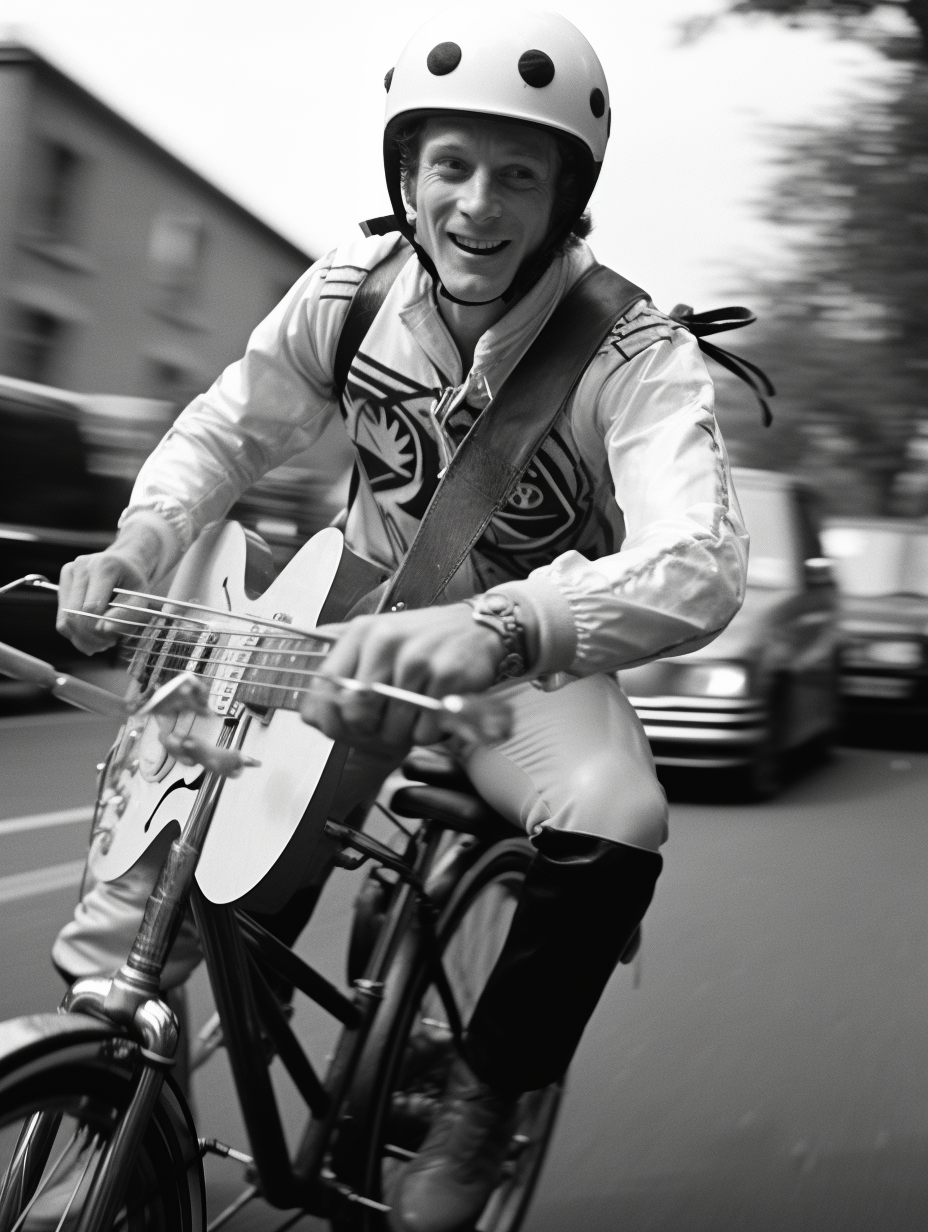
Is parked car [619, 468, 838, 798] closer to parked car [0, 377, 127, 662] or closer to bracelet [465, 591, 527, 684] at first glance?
parked car [0, 377, 127, 662]

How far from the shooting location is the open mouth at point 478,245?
2.64 m

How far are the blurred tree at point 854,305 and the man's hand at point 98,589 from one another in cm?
1844

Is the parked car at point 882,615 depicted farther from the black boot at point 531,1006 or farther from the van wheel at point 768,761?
the black boot at point 531,1006

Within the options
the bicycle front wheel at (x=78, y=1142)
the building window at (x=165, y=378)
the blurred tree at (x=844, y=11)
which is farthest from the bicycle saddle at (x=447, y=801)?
the building window at (x=165, y=378)

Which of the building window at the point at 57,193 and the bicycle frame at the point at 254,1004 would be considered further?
the building window at the point at 57,193

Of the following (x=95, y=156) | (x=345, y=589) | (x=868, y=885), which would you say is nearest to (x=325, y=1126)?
(x=345, y=589)

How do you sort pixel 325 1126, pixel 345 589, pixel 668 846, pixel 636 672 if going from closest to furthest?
1. pixel 345 589
2. pixel 325 1126
3. pixel 668 846
4. pixel 636 672

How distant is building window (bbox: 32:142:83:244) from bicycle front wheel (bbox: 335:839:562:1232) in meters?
25.4

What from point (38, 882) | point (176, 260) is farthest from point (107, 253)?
point (38, 882)

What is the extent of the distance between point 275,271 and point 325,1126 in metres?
35.1

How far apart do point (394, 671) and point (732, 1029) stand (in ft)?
12.1

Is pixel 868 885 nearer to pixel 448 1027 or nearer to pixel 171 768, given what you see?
pixel 448 1027

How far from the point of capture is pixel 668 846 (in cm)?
809

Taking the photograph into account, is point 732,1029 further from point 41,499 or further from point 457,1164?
point 41,499
